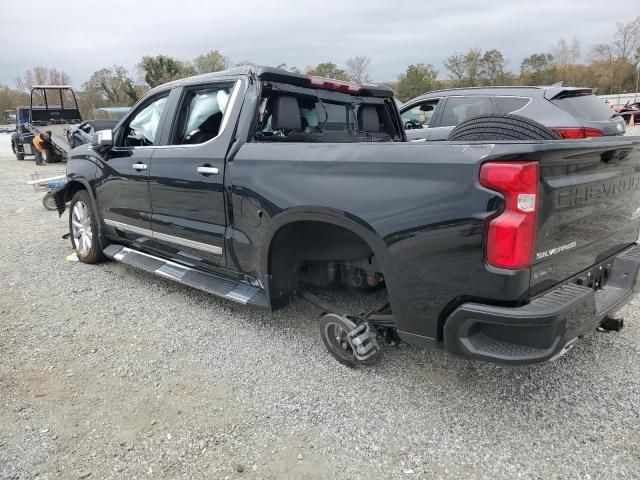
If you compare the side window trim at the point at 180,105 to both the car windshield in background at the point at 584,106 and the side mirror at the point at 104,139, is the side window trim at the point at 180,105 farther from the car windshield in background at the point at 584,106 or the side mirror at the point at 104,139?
the car windshield in background at the point at 584,106

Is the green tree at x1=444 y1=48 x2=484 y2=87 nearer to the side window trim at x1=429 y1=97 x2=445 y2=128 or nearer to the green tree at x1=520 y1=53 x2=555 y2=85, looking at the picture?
the green tree at x1=520 y1=53 x2=555 y2=85

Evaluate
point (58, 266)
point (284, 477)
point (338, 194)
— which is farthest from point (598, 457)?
point (58, 266)

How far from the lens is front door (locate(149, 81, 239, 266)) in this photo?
11.7ft

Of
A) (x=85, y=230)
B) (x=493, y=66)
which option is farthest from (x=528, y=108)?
(x=493, y=66)

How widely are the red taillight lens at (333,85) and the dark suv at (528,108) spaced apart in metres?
2.97

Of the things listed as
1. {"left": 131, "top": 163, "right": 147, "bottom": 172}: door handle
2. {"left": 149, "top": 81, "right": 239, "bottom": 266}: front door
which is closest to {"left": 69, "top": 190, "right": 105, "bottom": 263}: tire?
{"left": 131, "top": 163, "right": 147, "bottom": 172}: door handle

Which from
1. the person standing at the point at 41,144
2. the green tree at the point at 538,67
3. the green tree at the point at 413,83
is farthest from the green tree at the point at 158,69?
the green tree at the point at 538,67

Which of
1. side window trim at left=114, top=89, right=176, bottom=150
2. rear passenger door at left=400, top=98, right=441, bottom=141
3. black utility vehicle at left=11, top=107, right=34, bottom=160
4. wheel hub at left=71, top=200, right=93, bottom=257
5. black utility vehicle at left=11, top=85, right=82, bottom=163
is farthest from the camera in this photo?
black utility vehicle at left=11, top=107, right=34, bottom=160

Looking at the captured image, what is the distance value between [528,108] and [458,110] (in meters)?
1.32

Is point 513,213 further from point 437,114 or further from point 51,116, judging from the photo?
point 51,116

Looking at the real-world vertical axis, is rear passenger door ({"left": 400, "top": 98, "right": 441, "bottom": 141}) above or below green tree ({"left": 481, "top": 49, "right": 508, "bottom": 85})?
below

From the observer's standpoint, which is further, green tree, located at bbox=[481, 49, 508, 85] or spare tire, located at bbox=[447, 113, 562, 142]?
green tree, located at bbox=[481, 49, 508, 85]

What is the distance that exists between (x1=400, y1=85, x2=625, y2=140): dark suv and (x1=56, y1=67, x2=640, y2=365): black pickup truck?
2.44 m

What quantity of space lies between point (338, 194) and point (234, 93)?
142cm
